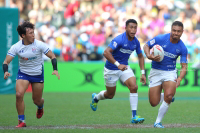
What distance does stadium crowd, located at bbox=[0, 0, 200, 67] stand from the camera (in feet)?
69.1

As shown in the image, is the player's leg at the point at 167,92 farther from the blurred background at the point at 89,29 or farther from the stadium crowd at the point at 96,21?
the stadium crowd at the point at 96,21

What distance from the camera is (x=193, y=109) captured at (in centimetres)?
1170

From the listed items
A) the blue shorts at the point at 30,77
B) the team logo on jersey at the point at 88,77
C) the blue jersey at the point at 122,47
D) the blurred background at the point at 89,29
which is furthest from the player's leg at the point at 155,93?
the team logo on jersey at the point at 88,77

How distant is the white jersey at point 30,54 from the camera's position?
27.8 ft

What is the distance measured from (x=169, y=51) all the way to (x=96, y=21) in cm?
1414

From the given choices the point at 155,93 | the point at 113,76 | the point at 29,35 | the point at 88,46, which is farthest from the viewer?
the point at 88,46

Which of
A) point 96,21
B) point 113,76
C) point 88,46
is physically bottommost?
point 113,76

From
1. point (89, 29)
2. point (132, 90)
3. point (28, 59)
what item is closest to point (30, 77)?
point (28, 59)

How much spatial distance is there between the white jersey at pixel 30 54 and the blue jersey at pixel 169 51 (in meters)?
A: 2.38

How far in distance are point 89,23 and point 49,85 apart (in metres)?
5.26

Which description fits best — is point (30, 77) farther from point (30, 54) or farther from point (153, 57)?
point (153, 57)

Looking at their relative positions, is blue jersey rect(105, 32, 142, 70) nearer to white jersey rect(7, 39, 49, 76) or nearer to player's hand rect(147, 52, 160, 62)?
player's hand rect(147, 52, 160, 62)

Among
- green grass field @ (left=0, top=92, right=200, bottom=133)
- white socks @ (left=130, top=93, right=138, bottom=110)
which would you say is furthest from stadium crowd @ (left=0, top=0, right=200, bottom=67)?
white socks @ (left=130, top=93, right=138, bottom=110)

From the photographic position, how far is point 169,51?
8641mm
